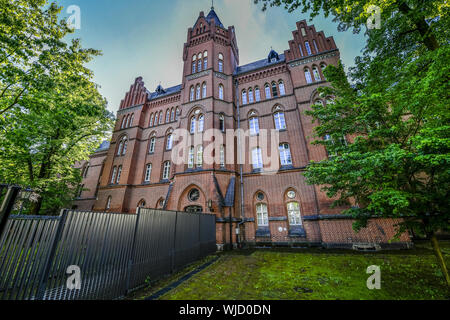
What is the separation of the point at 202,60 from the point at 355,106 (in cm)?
1649

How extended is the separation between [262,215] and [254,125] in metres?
8.17

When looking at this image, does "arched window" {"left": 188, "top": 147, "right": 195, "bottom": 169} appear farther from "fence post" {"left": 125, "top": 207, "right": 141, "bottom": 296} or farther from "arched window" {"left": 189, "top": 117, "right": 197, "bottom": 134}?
"fence post" {"left": 125, "top": 207, "right": 141, "bottom": 296}

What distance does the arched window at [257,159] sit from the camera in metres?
14.1

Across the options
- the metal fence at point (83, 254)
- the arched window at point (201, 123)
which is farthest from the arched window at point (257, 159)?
the metal fence at point (83, 254)

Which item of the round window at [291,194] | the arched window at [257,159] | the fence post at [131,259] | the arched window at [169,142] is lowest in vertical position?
the fence post at [131,259]

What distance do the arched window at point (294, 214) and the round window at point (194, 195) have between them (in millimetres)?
7091

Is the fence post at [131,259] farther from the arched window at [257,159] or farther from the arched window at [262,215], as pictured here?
the arched window at [257,159]

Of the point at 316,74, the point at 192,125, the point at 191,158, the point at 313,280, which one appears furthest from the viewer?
the point at 192,125

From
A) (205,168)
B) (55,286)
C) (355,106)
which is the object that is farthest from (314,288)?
(205,168)

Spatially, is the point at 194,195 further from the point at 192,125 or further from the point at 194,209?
the point at 192,125

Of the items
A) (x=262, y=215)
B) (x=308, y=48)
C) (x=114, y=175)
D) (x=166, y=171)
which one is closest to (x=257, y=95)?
(x=308, y=48)

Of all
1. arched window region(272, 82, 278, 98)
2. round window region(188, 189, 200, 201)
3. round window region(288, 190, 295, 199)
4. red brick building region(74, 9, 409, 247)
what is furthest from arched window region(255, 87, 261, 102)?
round window region(188, 189, 200, 201)

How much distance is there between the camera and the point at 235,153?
14.4m
